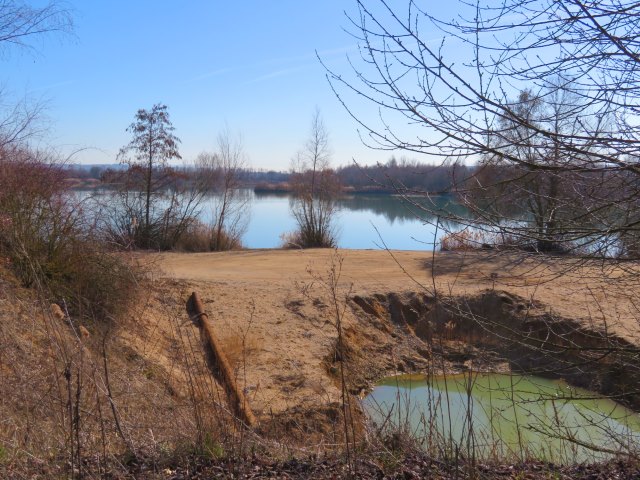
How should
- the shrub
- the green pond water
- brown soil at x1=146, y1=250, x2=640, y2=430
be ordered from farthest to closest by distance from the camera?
brown soil at x1=146, y1=250, x2=640, y2=430, the shrub, the green pond water

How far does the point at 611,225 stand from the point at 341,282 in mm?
13566

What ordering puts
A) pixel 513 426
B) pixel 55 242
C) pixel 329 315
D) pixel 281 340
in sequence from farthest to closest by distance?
1. pixel 329 315
2. pixel 281 340
3. pixel 55 242
4. pixel 513 426

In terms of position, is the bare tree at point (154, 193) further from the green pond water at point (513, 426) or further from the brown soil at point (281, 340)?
the green pond water at point (513, 426)

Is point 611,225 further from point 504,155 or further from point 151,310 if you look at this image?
point 151,310

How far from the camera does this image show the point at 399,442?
4.77 meters

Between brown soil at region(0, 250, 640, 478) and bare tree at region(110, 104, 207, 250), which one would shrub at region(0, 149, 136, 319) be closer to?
brown soil at region(0, 250, 640, 478)

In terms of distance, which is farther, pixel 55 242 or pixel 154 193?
pixel 154 193

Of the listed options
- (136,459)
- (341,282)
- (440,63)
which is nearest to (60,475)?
(136,459)

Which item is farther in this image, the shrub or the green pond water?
the shrub

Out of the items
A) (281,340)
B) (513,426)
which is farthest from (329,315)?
(513,426)

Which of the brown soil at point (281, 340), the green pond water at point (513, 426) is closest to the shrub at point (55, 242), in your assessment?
the brown soil at point (281, 340)

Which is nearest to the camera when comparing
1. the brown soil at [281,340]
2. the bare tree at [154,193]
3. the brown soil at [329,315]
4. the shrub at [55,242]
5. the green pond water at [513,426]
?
the green pond water at [513,426]

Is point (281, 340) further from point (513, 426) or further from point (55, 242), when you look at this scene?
point (513, 426)

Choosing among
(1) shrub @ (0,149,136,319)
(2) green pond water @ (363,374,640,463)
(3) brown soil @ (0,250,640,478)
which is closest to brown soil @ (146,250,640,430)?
(3) brown soil @ (0,250,640,478)
